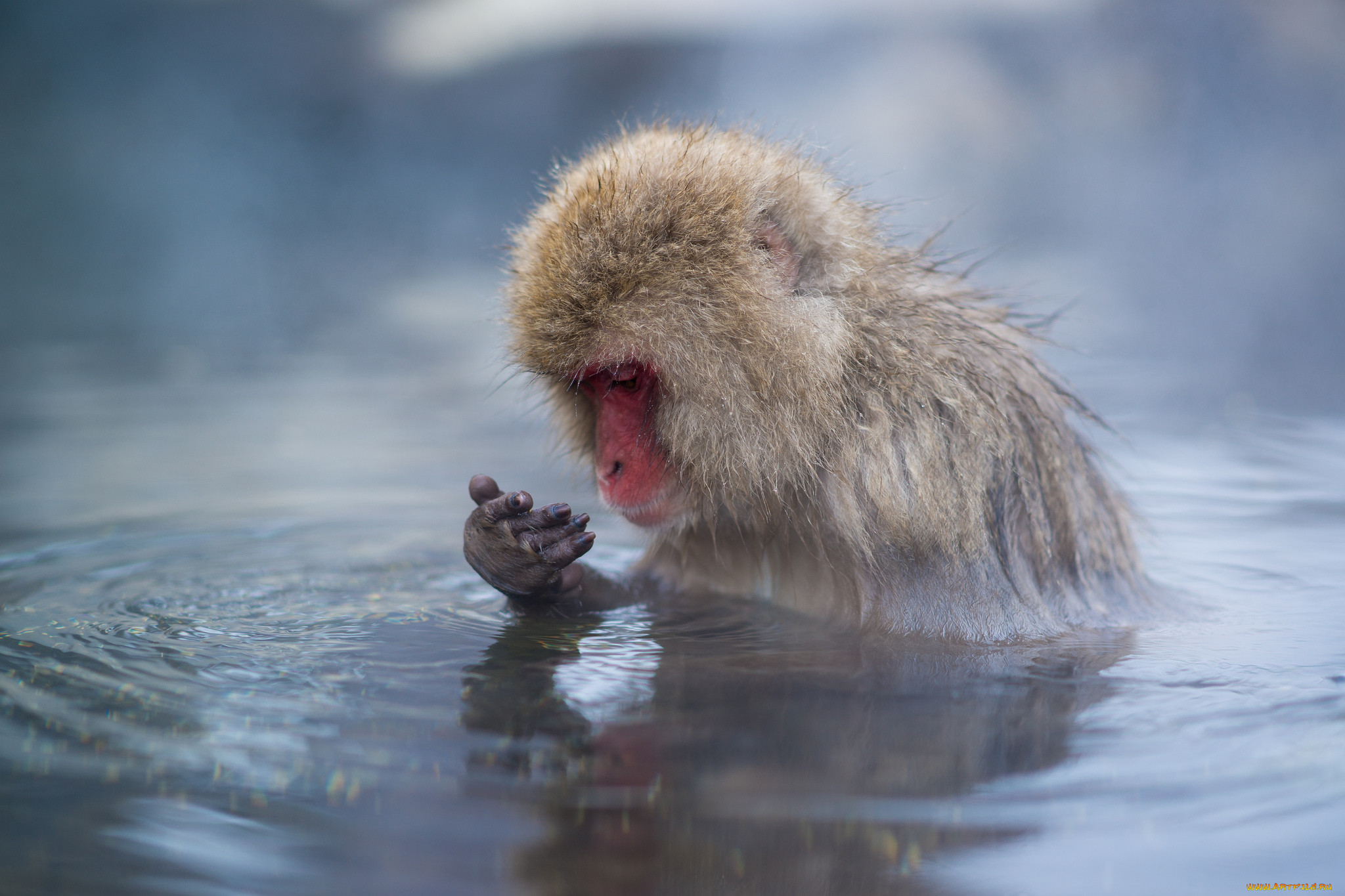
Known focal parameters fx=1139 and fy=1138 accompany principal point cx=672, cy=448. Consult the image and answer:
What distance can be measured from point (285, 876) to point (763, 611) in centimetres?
174

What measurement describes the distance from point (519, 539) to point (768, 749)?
36.6 inches

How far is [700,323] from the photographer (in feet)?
8.34

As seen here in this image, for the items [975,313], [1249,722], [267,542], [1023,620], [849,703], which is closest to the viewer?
[1249,722]

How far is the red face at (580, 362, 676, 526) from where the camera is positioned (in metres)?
2.69

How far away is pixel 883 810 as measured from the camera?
1761 mm

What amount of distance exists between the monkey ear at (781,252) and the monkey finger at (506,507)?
78 cm

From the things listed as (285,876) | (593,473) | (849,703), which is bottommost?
(285,876)

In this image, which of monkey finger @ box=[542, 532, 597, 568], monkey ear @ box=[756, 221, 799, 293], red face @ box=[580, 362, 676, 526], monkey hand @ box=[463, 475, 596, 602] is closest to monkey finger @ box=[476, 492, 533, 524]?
monkey hand @ box=[463, 475, 596, 602]

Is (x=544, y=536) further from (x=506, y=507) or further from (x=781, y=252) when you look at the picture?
(x=781, y=252)

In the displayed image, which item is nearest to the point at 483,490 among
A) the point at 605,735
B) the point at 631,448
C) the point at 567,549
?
the point at 567,549

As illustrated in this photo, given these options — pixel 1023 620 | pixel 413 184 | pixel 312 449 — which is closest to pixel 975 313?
pixel 1023 620

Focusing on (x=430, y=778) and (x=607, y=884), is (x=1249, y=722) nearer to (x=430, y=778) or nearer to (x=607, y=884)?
(x=607, y=884)

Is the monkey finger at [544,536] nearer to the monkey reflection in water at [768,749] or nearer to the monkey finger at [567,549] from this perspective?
the monkey finger at [567,549]

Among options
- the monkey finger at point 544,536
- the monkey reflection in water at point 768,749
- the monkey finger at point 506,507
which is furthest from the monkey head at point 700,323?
the monkey reflection in water at point 768,749
